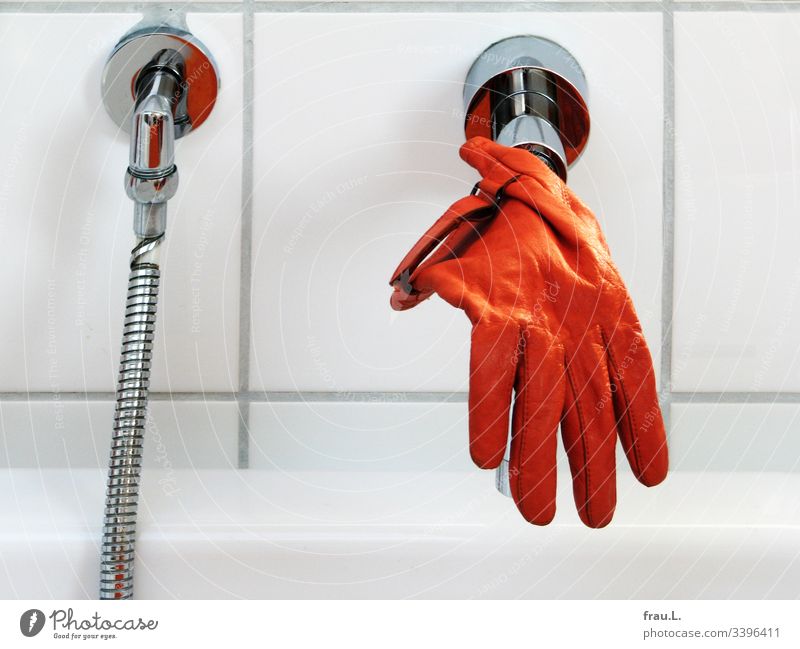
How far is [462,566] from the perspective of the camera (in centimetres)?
41

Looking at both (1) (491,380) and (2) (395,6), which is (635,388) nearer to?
(1) (491,380)

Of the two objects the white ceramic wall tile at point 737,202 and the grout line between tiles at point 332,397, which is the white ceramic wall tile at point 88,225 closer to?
the grout line between tiles at point 332,397

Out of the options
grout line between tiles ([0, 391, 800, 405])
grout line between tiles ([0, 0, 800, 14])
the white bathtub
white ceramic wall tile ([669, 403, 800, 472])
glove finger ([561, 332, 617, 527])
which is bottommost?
the white bathtub

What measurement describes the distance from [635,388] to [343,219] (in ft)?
0.69

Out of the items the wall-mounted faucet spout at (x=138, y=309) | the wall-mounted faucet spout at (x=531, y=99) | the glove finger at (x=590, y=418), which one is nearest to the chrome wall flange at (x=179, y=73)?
the wall-mounted faucet spout at (x=138, y=309)

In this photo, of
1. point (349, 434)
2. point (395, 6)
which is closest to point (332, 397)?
point (349, 434)

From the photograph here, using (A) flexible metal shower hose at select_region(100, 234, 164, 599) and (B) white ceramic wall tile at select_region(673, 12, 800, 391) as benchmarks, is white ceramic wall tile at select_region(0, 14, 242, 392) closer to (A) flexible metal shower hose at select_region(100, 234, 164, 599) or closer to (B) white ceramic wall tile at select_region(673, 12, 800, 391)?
(A) flexible metal shower hose at select_region(100, 234, 164, 599)

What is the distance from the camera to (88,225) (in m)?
0.48

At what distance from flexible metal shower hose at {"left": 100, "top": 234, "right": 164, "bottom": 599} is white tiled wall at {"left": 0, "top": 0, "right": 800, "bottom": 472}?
8 cm

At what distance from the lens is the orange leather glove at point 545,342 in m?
0.33

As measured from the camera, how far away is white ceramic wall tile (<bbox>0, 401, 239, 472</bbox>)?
484 mm

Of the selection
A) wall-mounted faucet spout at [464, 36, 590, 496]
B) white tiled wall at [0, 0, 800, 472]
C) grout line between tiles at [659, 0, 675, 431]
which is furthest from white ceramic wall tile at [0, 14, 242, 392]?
grout line between tiles at [659, 0, 675, 431]

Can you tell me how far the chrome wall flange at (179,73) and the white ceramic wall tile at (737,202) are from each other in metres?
0.28

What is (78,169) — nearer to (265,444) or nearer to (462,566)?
(265,444)
